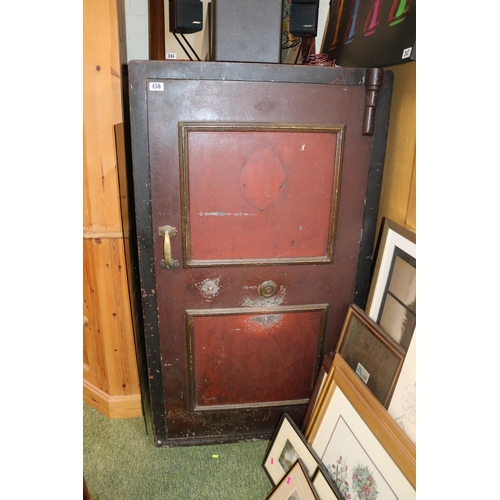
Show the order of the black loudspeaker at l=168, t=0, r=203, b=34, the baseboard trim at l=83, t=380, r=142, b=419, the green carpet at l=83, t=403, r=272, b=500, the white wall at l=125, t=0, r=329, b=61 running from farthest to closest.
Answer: the baseboard trim at l=83, t=380, r=142, b=419 → the white wall at l=125, t=0, r=329, b=61 → the green carpet at l=83, t=403, r=272, b=500 → the black loudspeaker at l=168, t=0, r=203, b=34

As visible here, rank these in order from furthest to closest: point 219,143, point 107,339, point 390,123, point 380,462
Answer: point 107,339 < point 390,123 < point 219,143 < point 380,462

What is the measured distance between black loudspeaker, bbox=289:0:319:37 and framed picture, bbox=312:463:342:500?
5.28ft

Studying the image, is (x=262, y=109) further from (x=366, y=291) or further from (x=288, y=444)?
(x=288, y=444)

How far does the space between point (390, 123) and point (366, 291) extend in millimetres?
656

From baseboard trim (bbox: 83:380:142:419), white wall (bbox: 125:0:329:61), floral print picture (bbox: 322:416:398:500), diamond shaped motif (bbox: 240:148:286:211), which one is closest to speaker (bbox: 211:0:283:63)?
diamond shaped motif (bbox: 240:148:286:211)

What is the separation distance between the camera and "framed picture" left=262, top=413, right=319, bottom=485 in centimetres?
145

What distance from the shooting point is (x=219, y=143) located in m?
1.31

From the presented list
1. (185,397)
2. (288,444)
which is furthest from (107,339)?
(288,444)

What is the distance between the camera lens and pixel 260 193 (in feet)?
4.53

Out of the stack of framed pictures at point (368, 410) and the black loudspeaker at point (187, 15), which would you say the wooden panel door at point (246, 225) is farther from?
the black loudspeaker at point (187, 15)

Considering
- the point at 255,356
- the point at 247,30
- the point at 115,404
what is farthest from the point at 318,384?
the point at 247,30

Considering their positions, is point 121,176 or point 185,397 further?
point 185,397

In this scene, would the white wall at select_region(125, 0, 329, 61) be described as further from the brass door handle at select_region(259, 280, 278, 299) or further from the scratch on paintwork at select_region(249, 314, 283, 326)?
the scratch on paintwork at select_region(249, 314, 283, 326)

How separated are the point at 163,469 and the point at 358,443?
892 millimetres
